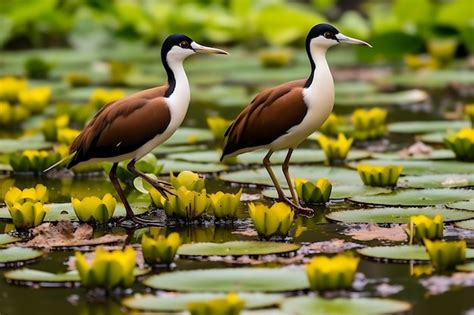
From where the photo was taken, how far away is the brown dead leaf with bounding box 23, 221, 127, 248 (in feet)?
20.1

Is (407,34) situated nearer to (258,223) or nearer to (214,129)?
(214,129)

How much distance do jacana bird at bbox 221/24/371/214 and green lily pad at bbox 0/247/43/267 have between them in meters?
1.52

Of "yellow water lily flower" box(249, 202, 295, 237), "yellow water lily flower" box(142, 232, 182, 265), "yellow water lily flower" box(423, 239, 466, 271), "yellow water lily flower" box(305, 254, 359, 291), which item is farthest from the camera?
"yellow water lily flower" box(249, 202, 295, 237)

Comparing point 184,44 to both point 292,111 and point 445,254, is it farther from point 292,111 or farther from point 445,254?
point 445,254

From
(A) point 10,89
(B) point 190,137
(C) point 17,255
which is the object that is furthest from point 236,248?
(A) point 10,89

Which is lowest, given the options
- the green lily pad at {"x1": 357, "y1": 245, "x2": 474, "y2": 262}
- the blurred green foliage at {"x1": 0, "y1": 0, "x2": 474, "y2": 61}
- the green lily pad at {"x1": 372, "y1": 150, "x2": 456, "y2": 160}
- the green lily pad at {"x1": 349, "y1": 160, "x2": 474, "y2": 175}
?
the green lily pad at {"x1": 357, "y1": 245, "x2": 474, "y2": 262}

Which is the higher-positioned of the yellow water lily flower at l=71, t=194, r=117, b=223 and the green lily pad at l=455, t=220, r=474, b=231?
the yellow water lily flower at l=71, t=194, r=117, b=223

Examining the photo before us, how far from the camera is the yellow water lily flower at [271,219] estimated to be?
6.05 meters

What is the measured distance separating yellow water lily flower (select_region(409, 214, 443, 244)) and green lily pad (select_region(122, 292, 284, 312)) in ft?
3.67

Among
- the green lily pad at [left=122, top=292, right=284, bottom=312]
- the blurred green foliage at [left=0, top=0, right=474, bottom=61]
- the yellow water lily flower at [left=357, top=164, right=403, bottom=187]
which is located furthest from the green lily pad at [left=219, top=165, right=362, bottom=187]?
the blurred green foliage at [left=0, top=0, right=474, bottom=61]

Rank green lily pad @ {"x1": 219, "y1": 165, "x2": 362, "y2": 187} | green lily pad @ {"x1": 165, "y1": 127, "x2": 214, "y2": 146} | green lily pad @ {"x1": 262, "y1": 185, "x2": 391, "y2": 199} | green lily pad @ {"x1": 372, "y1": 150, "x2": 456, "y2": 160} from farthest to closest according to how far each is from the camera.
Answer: green lily pad @ {"x1": 165, "y1": 127, "x2": 214, "y2": 146} < green lily pad @ {"x1": 372, "y1": 150, "x2": 456, "y2": 160} < green lily pad @ {"x1": 219, "y1": 165, "x2": 362, "y2": 187} < green lily pad @ {"x1": 262, "y1": 185, "x2": 391, "y2": 199}

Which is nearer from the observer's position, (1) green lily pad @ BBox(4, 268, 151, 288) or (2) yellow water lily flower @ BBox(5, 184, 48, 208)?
(1) green lily pad @ BBox(4, 268, 151, 288)

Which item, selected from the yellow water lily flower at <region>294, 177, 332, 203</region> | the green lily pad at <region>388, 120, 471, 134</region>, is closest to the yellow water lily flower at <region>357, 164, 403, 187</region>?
the yellow water lily flower at <region>294, 177, 332, 203</region>

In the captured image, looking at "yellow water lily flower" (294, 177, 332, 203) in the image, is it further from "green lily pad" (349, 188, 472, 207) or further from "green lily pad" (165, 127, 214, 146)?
"green lily pad" (165, 127, 214, 146)
